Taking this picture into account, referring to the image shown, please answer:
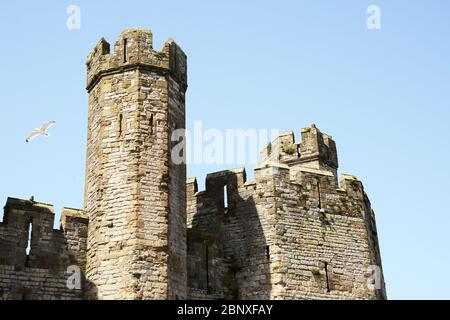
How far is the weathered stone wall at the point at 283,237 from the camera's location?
63.4 ft

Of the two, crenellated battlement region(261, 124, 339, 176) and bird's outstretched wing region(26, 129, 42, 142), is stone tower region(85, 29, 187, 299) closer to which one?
bird's outstretched wing region(26, 129, 42, 142)

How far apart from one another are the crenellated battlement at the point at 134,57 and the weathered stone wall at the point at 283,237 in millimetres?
3494

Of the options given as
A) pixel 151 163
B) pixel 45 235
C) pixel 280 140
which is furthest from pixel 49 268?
pixel 280 140

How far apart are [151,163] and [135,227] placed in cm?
171

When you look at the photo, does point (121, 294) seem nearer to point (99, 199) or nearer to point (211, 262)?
point (99, 199)

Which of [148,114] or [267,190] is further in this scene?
[267,190]

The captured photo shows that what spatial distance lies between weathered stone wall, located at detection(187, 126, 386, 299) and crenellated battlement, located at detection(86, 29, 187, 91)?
11.5ft

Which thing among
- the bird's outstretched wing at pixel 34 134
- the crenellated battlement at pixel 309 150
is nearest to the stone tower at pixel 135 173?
→ the bird's outstretched wing at pixel 34 134

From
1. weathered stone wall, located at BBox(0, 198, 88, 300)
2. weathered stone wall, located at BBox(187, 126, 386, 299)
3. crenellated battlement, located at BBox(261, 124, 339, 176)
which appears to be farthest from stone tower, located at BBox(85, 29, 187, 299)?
crenellated battlement, located at BBox(261, 124, 339, 176)

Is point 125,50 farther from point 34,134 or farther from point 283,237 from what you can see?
point 283,237

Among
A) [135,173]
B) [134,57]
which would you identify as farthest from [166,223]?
[134,57]

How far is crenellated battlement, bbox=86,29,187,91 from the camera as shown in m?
19.1

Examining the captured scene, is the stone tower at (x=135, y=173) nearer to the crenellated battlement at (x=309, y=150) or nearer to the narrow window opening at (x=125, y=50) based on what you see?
the narrow window opening at (x=125, y=50)

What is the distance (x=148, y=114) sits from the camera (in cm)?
1848
